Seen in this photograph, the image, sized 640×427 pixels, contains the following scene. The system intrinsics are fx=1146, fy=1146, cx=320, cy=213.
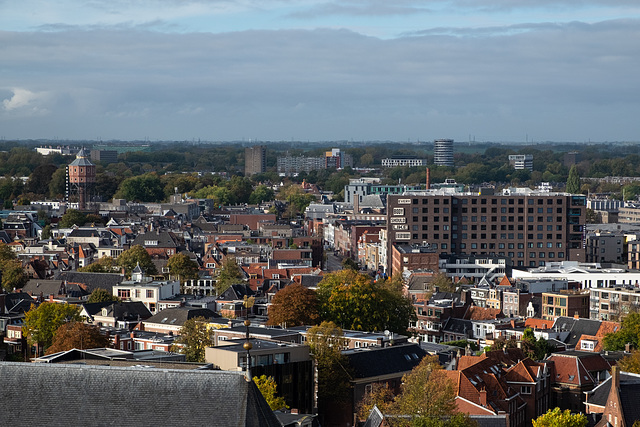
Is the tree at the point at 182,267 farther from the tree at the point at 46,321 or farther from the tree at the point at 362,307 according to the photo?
the tree at the point at 46,321

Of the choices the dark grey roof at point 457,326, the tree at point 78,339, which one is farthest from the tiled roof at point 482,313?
the tree at point 78,339

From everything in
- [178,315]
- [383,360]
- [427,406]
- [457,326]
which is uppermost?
[427,406]

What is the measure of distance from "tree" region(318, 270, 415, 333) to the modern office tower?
37.7m

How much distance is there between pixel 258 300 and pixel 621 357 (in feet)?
90.8

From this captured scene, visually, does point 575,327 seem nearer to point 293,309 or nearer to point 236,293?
point 293,309

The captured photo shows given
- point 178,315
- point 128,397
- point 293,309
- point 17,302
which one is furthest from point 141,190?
point 128,397

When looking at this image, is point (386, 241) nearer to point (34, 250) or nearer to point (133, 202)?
point (34, 250)

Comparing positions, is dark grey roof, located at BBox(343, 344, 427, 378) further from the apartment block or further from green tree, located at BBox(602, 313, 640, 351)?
the apartment block

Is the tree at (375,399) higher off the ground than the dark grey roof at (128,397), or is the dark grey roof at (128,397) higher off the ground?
the dark grey roof at (128,397)

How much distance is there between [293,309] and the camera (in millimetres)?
65562

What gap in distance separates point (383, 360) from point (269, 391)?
12.9 meters

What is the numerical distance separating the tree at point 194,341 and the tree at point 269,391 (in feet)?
34.2

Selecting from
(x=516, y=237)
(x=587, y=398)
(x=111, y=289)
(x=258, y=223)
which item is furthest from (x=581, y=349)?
(x=258, y=223)

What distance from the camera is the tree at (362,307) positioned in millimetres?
67688
